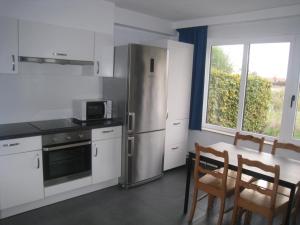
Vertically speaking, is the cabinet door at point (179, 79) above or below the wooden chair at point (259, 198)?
above

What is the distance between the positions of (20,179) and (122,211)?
1184 mm

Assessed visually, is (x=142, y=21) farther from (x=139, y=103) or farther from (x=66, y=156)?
(x=66, y=156)

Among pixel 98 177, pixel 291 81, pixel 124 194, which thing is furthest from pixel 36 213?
pixel 291 81

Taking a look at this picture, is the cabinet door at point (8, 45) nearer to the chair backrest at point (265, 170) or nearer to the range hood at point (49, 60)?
the range hood at point (49, 60)

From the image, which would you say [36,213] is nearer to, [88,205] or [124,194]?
[88,205]

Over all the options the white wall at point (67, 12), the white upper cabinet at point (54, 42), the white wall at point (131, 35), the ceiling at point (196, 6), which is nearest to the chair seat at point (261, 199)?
the ceiling at point (196, 6)

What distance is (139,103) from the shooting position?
3469 mm

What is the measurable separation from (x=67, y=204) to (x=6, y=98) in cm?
147

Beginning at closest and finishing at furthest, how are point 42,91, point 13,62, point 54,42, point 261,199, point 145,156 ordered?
point 261,199
point 13,62
point 54,42
point 42,91
point 145,156

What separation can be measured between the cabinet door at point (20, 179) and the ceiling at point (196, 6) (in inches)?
91.3

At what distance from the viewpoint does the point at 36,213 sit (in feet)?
9.29

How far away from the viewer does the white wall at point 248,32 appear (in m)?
3.42

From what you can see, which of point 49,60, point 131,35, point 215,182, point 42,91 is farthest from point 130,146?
point 131,35

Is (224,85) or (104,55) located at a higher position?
(104,55)
